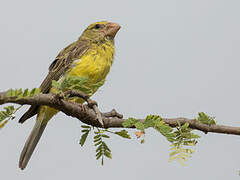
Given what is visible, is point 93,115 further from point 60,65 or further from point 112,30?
point 112,30

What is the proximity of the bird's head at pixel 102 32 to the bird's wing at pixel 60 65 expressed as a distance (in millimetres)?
190

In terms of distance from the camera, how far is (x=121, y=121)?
2.18 metres

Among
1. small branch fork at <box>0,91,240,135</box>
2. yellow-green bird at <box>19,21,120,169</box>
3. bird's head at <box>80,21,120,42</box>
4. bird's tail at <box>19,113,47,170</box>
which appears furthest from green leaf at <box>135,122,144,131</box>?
bird's head at <box>80,21,120,42</box>

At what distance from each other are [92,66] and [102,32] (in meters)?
0.83

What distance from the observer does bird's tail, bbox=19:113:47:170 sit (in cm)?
364

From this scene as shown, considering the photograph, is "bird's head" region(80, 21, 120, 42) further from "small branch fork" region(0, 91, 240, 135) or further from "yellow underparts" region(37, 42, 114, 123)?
"small branch fork" region(0, 91, 240, 135)

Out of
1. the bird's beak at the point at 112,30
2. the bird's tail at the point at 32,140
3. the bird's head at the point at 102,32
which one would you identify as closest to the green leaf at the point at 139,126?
the bird's tail at the point at 32,140

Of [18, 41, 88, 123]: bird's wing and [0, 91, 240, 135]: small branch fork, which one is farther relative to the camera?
[18, 41, 88, 123]: bird's wing

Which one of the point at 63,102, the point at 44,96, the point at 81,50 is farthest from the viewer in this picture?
the point at 81,50

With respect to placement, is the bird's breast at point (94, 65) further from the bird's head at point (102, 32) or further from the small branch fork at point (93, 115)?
the small branch fork at point (93, 115)

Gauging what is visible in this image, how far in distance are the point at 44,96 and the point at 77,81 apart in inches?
13.7

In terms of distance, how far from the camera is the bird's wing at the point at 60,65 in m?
3.76

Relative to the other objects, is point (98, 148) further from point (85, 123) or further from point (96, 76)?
point (96, 76)

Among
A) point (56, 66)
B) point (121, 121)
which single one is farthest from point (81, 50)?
point (121, 121)
